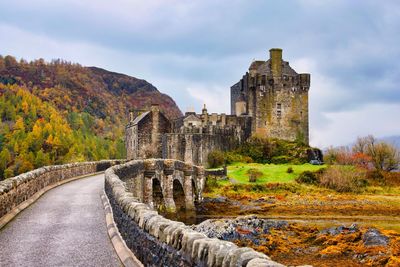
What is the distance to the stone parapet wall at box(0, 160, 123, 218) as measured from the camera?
52.5 ft

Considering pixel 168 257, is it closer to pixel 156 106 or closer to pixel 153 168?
pixel 153 168

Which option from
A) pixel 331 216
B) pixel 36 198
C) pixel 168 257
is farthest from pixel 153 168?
pixel 168 257

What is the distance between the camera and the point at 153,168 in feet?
108

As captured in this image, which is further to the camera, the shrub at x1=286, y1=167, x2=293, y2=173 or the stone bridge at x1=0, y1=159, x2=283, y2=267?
the shrub at x1=286, y1=167, x2=293, y2=173

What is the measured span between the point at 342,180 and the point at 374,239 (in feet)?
84.3

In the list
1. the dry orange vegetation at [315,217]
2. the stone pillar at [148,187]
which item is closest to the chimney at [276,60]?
Result: the dry orange vegetation at [315,217]

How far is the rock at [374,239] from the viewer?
27269 millimetres

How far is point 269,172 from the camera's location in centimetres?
5381

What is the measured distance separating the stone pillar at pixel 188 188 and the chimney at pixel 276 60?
99.9 ft

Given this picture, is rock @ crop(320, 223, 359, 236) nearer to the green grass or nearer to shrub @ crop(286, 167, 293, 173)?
the green grass

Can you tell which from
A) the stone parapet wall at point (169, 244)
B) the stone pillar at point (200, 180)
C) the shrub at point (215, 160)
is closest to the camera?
the stone parapet wall at point (169, 244)

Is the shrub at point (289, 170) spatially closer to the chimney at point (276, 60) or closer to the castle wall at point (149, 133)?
the castle wall at point (149, 133)

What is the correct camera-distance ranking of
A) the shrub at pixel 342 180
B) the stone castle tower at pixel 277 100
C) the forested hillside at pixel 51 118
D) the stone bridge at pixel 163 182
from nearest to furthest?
1. the stone bridge at pixel 163 182
2. the shrub at pixel 342 180
3. the stone castle tower at pixel 277 100
4. the forested hillside at pixel 51 118

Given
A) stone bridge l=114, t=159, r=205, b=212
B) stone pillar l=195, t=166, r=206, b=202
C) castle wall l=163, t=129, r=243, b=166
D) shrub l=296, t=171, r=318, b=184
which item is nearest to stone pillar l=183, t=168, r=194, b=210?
stone bridge l=114, t=159, r=205, b=212
